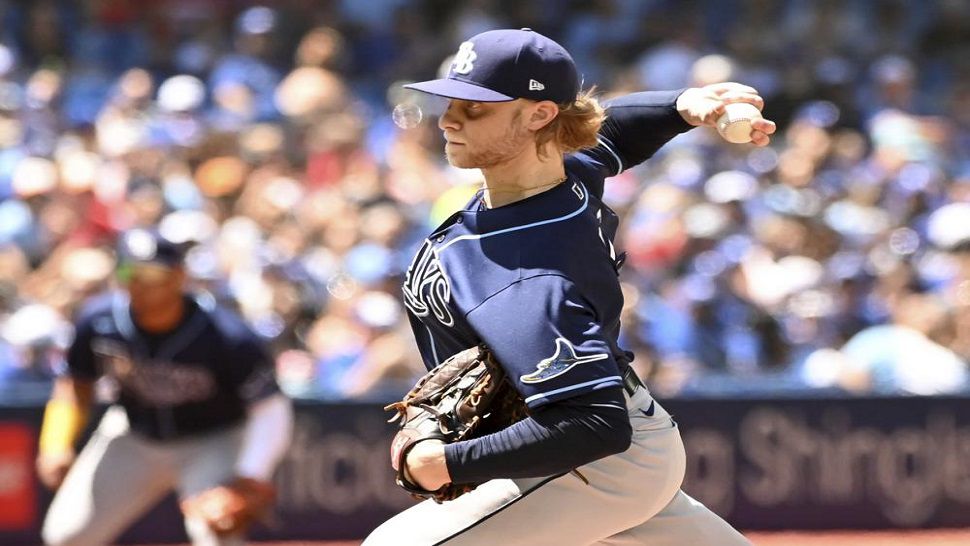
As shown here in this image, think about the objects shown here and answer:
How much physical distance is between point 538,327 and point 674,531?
742mm

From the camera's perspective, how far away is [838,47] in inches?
510

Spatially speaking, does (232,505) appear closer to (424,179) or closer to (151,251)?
(151,251)

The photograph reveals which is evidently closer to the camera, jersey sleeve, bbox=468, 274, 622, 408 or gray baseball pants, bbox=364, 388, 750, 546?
jersey sleeve, bbox=468, 274, 622, 408

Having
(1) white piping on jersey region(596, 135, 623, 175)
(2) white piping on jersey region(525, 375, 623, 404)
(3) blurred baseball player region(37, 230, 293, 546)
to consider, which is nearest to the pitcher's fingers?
(1) white piping on jersey region(596, 135, 623, 175)

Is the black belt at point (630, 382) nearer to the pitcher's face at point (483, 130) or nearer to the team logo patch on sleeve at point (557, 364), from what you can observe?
the team logo patch on sleeve at point (557, 364)

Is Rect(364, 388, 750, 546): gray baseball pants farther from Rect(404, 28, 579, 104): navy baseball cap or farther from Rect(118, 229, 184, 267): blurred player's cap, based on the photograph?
Rect(118, 229, 184, 267): blurred player's cap

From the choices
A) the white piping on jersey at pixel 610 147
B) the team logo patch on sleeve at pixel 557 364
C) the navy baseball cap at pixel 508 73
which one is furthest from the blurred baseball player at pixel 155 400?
the team logo patch on sleeve at pixel 557 364

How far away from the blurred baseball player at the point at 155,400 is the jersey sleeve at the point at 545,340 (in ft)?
9.21

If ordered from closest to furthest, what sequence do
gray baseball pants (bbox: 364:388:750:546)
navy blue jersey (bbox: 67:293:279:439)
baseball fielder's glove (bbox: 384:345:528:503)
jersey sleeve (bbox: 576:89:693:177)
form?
baseball fielder's glove (bbox: 384:345:528:503) < gray baseball pants (bbox: 364:388:750:546) < jersey sleeve (bbox: 576:89:693:177) < navy blue jersey (bbox: 67:293:279:439)

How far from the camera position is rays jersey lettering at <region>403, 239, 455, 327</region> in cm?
354

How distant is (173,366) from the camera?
20.5 ft

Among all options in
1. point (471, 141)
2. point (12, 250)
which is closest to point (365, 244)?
point (12, 250)

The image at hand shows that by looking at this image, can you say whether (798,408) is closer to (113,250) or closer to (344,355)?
(344,355)

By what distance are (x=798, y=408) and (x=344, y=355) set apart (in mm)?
2523
